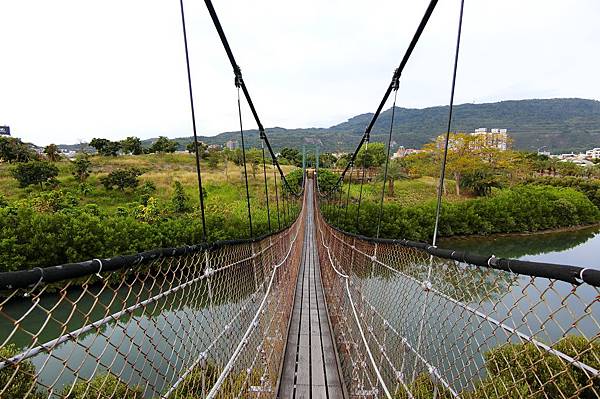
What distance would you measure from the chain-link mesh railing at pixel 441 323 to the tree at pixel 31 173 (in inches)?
599

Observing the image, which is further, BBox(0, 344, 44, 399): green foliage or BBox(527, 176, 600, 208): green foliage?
BBox(527, 176, 600, 208): green foliage

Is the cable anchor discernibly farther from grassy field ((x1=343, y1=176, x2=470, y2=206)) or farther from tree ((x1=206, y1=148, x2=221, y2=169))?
tree ((x1=206, y1=148, x2=221, y2=169))

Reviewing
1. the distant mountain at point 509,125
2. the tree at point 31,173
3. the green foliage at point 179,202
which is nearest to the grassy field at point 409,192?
the green foliage at point 179,202

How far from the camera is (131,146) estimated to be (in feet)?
82.2

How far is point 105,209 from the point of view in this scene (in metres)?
13.5

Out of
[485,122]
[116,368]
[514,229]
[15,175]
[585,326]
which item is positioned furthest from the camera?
[485,122]

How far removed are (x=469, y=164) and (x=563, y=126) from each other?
44135 mm

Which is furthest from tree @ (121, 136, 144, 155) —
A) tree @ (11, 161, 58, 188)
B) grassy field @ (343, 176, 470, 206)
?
grassy field @ (343, 176, 470, 206)

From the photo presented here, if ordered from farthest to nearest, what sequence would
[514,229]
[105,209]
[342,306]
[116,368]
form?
1. [514,229]
2. [105,209]
3. [116,368]
4. [342,306]

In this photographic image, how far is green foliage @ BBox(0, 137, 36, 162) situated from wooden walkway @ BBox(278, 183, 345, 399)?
1910 centimetres

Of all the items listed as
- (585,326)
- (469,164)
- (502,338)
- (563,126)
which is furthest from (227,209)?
(563,126)

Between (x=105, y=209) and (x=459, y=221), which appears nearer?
(x=105, y=209)

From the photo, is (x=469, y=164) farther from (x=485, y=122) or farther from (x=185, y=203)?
(x=485, y=122)

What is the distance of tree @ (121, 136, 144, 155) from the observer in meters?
25.0
